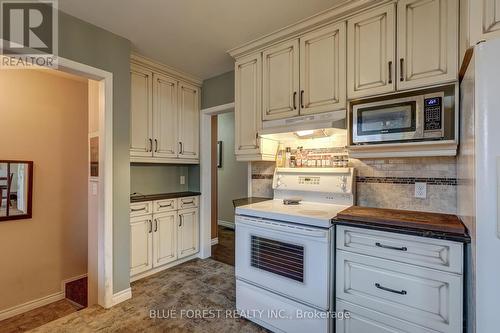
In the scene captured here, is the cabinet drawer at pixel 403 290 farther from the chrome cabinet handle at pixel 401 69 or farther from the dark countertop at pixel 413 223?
the chrome cabinet handle at pixel 401 69

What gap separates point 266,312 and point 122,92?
238cm

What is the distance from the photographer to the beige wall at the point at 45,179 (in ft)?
9.16

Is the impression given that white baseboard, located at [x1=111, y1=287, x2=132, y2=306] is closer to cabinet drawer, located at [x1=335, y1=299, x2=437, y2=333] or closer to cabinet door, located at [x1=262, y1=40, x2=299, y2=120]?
cabinet drawer, located at [x1=335, y1=299, x2=437, y2=333]

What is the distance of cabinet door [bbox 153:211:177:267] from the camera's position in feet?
9.68

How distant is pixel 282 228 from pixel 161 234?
185 centimetres

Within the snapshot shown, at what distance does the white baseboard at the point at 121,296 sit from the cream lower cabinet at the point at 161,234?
1.14 ft

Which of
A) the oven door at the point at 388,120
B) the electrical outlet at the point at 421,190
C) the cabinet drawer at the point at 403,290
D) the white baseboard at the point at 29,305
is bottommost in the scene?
the white baseboard at the point at 29,305

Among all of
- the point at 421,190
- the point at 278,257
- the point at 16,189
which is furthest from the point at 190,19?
→ the point at 16,189

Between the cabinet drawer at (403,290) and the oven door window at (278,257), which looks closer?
the cabinet drawer at (403,290)

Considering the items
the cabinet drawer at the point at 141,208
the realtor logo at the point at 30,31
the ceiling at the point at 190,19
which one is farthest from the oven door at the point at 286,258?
the realtor logo at the point at 30,31

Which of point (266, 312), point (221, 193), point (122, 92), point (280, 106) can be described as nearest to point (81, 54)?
point (122, 92)

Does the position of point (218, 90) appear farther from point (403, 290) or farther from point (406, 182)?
point (403, 290)

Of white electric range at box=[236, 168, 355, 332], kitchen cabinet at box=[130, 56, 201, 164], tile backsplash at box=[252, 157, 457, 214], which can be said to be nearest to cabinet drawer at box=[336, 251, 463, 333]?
white electric range at box=[236, 168, 355, 332]

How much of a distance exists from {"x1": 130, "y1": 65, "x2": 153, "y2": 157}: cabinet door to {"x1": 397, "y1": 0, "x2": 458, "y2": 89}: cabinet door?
102 inches
